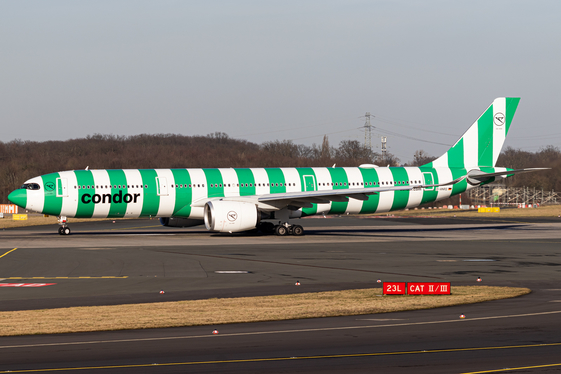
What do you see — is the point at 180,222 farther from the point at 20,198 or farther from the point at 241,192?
the point at 20,198

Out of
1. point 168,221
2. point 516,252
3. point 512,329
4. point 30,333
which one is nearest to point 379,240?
point 516,252

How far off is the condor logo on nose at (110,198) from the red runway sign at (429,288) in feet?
84.1

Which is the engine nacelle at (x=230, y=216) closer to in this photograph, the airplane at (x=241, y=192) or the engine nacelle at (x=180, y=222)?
the airplane at (x=241, y=192)

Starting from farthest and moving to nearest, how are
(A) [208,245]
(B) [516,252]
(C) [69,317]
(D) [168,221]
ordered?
(D) [168,221] → (A) [208,245] → (B) [516,252] → (C) [69,317]

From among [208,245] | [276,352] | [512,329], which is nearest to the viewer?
[276,352]

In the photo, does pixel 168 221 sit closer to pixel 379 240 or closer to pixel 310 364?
pixel 379 240

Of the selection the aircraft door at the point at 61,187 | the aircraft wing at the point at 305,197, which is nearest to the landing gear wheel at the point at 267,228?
the aircraft wing at the point at 305,197

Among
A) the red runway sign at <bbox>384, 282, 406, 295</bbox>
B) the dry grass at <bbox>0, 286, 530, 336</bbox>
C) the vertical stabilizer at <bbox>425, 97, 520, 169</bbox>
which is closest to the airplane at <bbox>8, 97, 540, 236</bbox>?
the vertical stabilizer at <bbox>425, 97, 520, 169</bbox>

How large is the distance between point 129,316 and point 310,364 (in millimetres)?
5735

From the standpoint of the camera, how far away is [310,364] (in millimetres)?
9883

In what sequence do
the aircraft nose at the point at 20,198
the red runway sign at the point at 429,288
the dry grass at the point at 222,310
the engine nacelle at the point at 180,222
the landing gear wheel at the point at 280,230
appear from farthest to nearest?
the engine nacelle at the point at 180,222
the landing gear wheel at the point at 280,230
the aircraft nose at the point at 20,198
the red runway sign at the point at 429,288
the dry grass at the point at 222,310

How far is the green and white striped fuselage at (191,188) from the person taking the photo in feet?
128

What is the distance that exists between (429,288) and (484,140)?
104 feet

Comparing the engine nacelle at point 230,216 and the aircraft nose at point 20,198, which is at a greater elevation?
the aircraft nose at point 20,198
